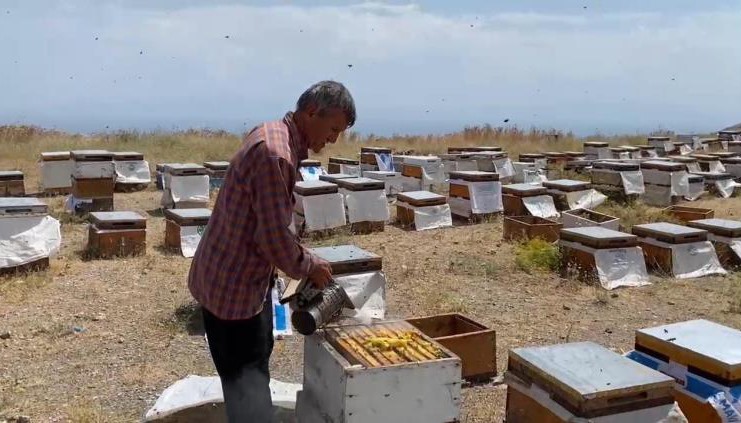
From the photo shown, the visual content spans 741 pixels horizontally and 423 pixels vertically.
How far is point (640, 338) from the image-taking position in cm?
292

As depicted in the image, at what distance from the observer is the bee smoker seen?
2.43 metres

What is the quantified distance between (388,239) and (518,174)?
401 centimetres

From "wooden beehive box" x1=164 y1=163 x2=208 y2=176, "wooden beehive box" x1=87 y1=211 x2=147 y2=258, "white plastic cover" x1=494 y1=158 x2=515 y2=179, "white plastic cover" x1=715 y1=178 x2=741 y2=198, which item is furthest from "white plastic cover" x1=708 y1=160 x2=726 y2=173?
"wooden beehive box" x1=87 y1=211 x2=147 y2=258

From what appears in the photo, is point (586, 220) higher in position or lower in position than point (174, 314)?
higher

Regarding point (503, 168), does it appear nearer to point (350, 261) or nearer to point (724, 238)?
point (724, 238)

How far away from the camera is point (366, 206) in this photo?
717cm

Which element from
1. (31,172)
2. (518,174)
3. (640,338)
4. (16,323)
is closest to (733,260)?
(640,338)

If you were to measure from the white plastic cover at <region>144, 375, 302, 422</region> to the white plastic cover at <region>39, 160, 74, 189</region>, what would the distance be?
6.84 meters

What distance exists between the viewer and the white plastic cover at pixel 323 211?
6.75 m

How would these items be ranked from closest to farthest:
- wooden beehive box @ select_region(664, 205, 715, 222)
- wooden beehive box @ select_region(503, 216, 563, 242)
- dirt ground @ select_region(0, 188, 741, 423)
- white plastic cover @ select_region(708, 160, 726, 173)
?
dirt ground @ select_region(0, 188, 741, 423) → wooden beehive box @ select_region(503, 216, 563, 242) → wooden beehive box @ select_region(664, 205, 715, 222) → white plastic cover @ select_region(708, 160, 726, 173)

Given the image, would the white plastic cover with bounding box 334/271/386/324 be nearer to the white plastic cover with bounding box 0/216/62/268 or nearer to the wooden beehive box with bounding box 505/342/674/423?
the wooden beehive box with bounding box 505/342/674/423

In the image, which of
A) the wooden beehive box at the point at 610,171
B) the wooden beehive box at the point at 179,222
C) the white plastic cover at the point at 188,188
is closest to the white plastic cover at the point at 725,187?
the wooden beehive box at the point at 610,171

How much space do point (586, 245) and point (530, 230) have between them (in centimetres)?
130

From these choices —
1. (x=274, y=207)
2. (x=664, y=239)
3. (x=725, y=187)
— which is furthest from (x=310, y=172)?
(x=274, y=207)
